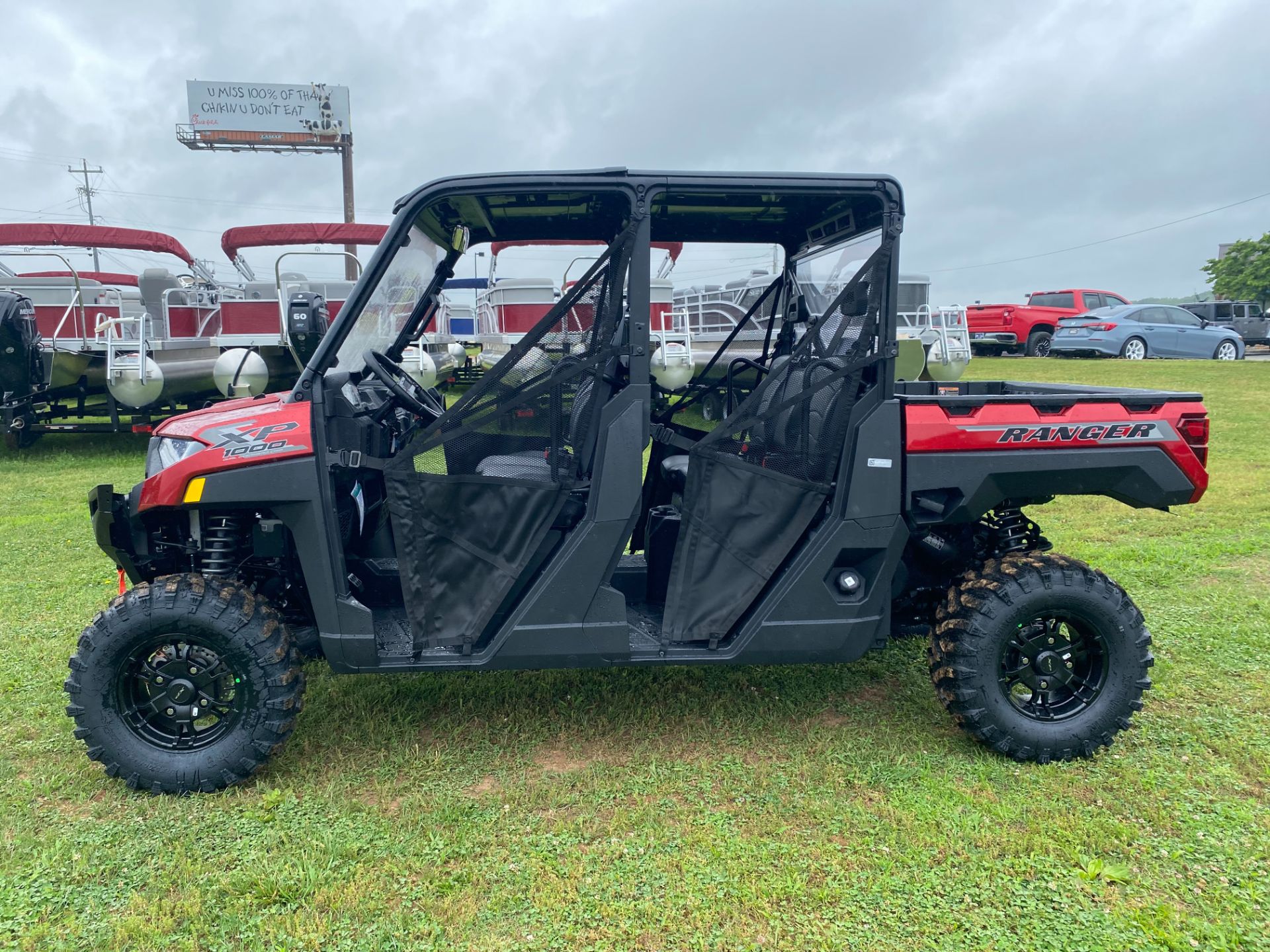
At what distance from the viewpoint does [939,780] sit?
3.05 metres

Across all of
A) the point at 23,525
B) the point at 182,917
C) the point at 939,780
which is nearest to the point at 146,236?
the point at 23,525

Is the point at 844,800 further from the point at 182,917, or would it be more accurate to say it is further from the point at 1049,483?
the point at 182,917

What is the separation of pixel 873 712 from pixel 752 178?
7.07 ft

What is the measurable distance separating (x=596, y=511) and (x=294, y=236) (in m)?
10.8

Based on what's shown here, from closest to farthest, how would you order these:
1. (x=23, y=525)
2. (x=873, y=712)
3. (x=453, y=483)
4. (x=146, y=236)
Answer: (x=453, y=483), (x=873, y=712), (x=23, y=525), (x=146, y=236)

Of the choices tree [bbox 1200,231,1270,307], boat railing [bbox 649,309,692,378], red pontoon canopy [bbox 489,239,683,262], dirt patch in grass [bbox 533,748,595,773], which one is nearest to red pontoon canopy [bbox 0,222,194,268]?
boat railing [bbox 649,309,692,378]

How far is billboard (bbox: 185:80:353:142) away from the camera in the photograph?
40094 millimetres

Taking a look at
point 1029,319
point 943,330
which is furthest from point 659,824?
point 1029,319

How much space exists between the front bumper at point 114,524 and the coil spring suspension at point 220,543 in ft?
0.82

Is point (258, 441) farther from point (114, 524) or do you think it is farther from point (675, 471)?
point (675, 471)

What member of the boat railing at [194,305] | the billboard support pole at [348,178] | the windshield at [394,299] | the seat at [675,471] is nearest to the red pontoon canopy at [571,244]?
the windshield at [394,299]

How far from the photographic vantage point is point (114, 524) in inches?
123

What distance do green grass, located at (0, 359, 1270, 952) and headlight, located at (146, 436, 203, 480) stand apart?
111 centimetres

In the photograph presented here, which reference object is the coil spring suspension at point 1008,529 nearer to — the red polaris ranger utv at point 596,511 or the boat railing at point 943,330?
the red polaris ranger utv at point 596,511
